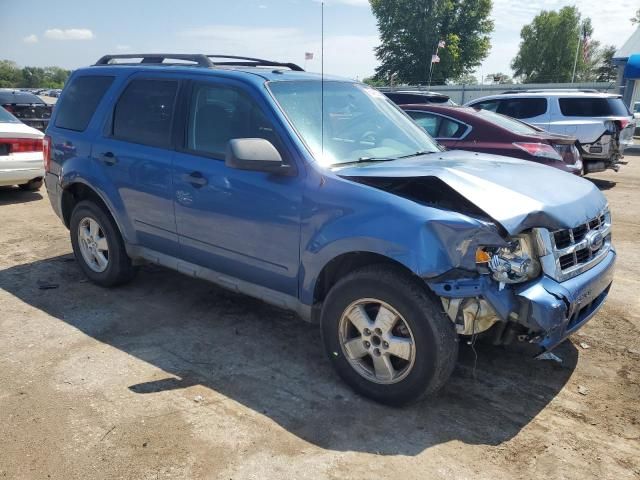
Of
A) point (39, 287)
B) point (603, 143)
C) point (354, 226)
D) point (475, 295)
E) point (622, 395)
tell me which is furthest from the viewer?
point (603, 143)

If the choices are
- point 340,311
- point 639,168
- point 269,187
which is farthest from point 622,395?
point 639,168

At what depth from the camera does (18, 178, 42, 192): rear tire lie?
9.28m

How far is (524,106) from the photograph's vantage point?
1227 cm

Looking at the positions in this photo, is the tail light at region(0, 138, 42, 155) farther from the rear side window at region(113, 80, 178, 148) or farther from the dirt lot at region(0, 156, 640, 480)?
the rear side window at region(113, 80, 178, 148)

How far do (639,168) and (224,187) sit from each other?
13.7 metres

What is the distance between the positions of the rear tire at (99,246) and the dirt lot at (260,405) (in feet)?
0.95

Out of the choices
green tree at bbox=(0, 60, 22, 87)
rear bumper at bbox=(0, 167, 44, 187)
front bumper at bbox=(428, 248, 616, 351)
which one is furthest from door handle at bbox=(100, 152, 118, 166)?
green tree at bbox=(0, 60, 22, 87)

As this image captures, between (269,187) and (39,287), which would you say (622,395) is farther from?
(39,287)

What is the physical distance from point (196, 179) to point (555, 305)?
2.53 metres

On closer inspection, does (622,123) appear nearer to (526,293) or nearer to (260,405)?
(526,293)

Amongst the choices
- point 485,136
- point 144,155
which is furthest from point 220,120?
point 485,136

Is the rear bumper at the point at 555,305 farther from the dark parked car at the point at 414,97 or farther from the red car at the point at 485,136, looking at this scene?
the dark parked car at the point at 414,97

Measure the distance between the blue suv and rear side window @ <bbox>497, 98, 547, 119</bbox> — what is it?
8722 millimetres

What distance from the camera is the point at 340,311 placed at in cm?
330
